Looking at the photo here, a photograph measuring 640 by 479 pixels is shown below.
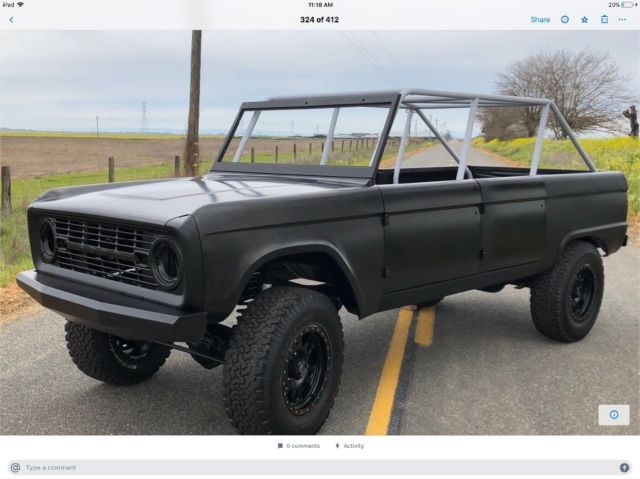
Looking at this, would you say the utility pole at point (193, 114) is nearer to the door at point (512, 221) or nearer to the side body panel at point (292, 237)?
the door at point (512, 221)

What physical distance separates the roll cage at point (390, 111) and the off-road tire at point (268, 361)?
42.3 inches

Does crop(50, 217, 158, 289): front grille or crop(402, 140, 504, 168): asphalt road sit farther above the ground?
crop(402, 140, 504, 168): asphalt road

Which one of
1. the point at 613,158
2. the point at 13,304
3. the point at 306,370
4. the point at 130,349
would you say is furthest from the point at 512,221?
the point at 613,158

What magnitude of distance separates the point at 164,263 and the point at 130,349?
1332 millimetres

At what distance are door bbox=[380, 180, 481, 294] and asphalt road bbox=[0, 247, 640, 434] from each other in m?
0.72

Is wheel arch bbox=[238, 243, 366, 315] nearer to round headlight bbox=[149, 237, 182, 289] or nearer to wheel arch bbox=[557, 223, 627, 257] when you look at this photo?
round headlight bbox=[149, 237, 182, 289]

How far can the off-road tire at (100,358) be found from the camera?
3.82 m

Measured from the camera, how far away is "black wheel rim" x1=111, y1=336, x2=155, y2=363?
393cm

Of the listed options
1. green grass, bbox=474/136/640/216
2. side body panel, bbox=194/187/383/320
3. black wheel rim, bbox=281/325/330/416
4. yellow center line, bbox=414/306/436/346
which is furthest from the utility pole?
black wheel rim, bbox=281/325/330/416

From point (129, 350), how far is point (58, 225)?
0.99 m

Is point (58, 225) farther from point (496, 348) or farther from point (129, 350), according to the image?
point (496, 348)

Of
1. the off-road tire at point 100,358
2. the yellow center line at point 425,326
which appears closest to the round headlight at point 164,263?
the off-road tire at point 100,358

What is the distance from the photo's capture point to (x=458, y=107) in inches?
206

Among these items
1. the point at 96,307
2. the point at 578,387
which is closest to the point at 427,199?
the point at 578,387
